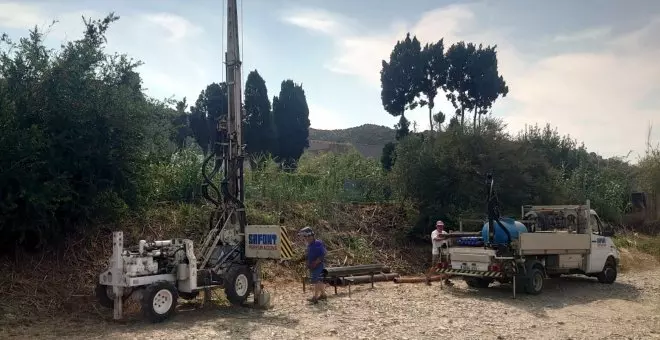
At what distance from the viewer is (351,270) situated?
15.8 meters

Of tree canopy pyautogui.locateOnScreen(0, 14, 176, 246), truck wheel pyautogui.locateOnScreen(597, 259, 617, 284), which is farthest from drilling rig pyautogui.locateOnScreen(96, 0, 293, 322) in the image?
truck wheel pyautogui.locateOnScreen(597, 259, 617, 284)

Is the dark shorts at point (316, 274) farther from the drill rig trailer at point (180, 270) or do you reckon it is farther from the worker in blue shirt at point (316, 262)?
the drill rig trailer at point (180, 270)

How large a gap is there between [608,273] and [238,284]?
39.1ft

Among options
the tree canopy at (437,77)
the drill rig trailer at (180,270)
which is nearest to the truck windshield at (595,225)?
the drill rig trailer at (180,270)

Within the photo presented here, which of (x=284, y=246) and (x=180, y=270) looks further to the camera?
(x=284, y=246)

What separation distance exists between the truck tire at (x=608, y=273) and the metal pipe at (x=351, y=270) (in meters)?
6.79

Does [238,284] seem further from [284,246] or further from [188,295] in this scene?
[284,246]

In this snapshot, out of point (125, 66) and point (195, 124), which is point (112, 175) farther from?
point (195, 124)

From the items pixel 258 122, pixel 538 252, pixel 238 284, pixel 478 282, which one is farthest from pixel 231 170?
pixel 258 122

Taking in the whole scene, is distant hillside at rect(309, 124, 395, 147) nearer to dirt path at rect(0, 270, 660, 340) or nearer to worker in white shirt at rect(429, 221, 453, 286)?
A: worker in white shirt at rect(429, 221, 453, 286)

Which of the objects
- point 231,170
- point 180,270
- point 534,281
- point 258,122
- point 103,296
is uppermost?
point 258,122

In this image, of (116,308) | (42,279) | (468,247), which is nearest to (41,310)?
(42,279)

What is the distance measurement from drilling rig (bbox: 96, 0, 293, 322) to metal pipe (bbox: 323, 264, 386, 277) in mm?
2268

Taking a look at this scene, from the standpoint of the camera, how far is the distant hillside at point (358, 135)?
75938 millimetres
